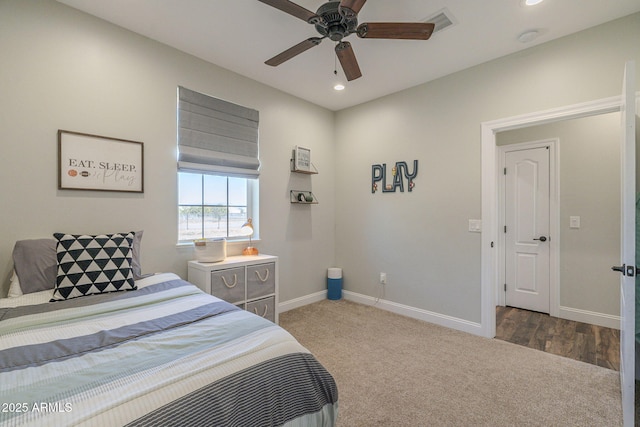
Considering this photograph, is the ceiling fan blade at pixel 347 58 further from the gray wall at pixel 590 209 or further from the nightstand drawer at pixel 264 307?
the gray wall at pixel 590 209

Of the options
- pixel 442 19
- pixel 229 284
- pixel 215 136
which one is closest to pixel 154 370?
pixel 229 284

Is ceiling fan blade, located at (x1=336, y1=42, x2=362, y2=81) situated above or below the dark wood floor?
above

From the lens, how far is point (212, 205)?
2951 millimetres

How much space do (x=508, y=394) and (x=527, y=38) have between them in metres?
2.79

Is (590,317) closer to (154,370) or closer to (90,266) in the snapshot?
(154,370)

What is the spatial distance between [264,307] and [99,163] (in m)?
1.88

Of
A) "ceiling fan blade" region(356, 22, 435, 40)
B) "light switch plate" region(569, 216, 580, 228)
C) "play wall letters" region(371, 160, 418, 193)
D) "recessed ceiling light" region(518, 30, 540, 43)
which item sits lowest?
"light switch plate" region(569, 216, 580, 228)

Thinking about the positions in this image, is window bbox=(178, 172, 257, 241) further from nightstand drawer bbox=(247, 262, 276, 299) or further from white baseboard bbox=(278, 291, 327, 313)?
white baseboard bbox=(278, 291, 327, 313)

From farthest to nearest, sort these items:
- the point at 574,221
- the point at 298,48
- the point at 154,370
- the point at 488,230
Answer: the point at 574,221
the point at 488,230
the point at 298,48
the point at 154,370

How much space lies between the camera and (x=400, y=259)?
346cm

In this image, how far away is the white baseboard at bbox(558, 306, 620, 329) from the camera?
294 cm

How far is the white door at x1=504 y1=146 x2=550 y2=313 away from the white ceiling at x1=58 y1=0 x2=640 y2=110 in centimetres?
159

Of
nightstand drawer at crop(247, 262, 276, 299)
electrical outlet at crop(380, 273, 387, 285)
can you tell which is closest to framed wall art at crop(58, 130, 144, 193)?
nightstand drawer at crop(247, 262, 276, 299)

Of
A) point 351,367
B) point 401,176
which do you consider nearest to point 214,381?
point 351,367
